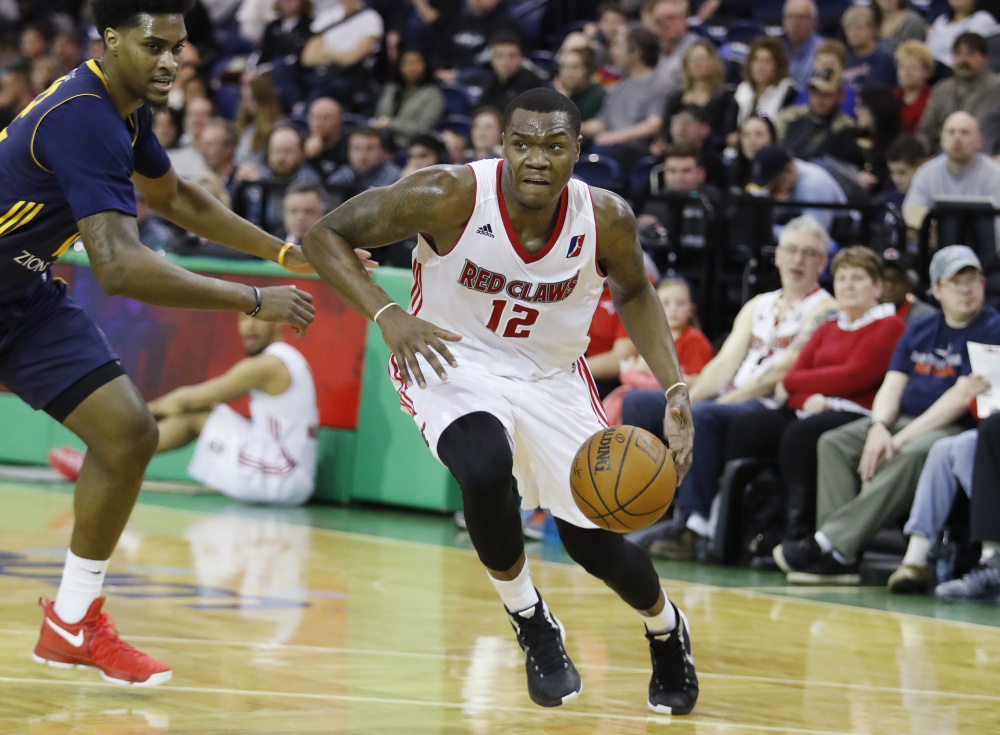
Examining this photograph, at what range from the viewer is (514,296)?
4.16 metres

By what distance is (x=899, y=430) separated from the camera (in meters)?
7.03

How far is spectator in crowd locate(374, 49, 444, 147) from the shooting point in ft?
40.0

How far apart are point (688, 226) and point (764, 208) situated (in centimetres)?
53

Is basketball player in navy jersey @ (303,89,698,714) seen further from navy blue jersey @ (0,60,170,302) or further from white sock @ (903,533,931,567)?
white sock @ (903,533,931,567)

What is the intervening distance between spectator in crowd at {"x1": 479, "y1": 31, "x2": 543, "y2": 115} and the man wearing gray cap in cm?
521

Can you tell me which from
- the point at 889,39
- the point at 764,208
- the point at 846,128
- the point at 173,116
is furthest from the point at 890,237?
the point at 173,116

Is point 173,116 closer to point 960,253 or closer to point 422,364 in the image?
point 960,253

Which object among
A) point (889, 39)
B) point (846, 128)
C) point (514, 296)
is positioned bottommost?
point (514, 296)

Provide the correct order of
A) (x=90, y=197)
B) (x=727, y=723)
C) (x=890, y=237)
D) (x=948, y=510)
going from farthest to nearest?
(x=890, y=237) < (x=948, y=510) < (x=727, y=723) < (x=90, y=197)

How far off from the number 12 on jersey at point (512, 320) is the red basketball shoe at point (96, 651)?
147cm

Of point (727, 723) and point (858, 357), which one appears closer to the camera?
point (727, 723)

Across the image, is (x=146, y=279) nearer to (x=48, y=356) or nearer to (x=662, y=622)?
(x=48, y=356)

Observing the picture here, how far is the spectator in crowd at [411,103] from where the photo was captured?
12203mm

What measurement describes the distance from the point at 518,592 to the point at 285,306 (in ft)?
3.66
